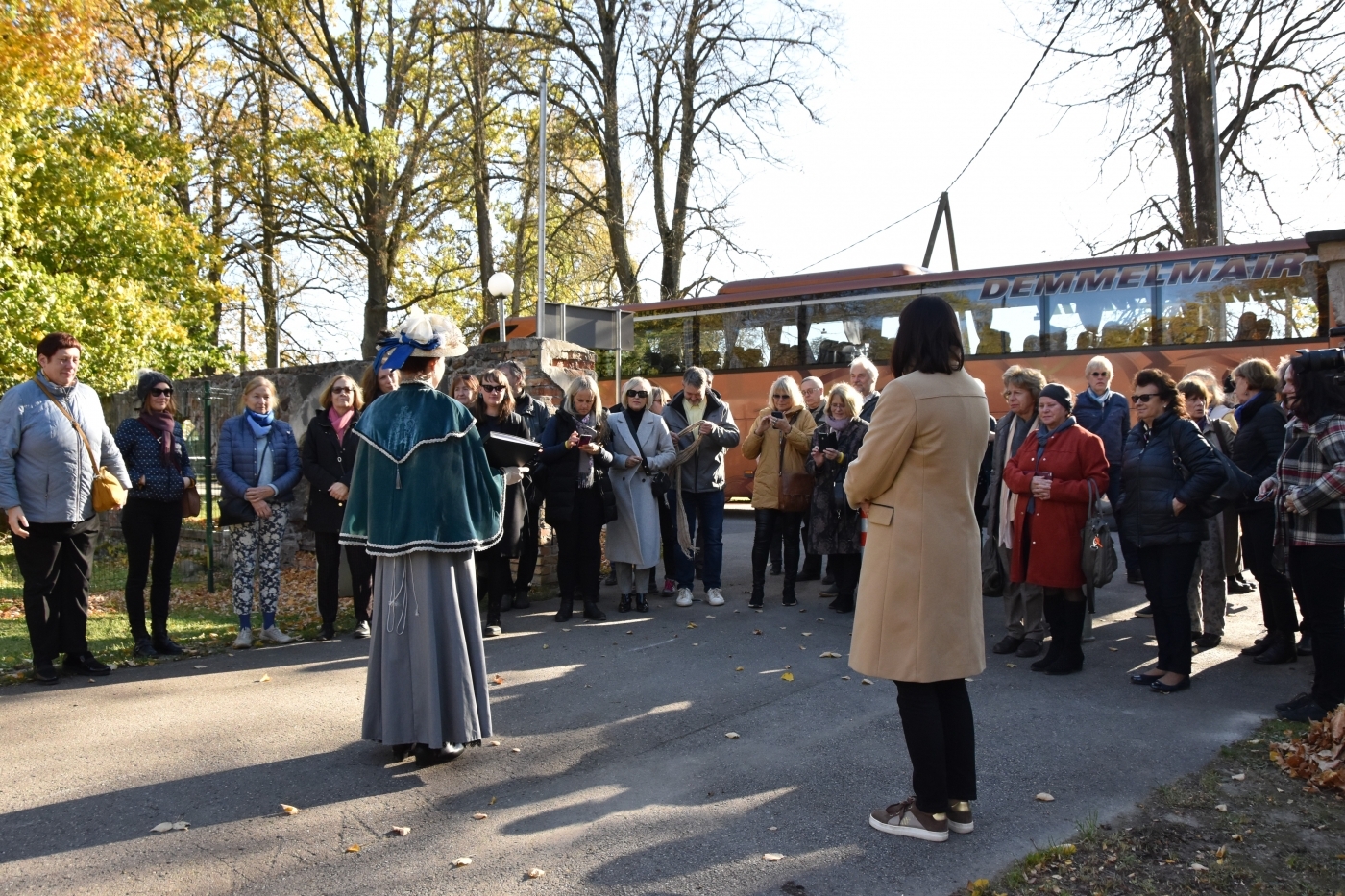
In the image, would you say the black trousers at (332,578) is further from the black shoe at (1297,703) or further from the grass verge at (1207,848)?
the black shoe at (1297,703)

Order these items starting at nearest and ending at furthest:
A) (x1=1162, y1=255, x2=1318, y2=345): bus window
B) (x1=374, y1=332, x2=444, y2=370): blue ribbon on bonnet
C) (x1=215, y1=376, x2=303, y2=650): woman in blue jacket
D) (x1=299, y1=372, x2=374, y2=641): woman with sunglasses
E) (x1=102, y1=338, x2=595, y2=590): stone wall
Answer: (x1=374, y1=332, x2=444, y2=370): blue ribbon on bonnet → (x1=215, y1=376, x2=303, y2=650): woman in blue jacket → (x1=299, y1=372, x2=374, y2=641): woman with sunglasses → (x1=102, y1=338, x2=595, y2=590): stone wall → (x1=1162, y1=255, x2=1318, y2=345): bus window

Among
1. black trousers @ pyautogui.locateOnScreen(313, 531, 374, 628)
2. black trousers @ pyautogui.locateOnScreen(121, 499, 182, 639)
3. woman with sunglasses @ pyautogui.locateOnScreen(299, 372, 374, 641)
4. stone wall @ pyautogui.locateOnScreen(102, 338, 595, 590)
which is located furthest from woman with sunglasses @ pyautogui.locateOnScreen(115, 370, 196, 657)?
stone wall @ pyautogui.locateOnScreen(102, 338, 595, 590)

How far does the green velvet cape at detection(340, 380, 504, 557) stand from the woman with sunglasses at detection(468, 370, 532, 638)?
2.68 metres

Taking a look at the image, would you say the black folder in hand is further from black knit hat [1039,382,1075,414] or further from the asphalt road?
black knit hat [1039,382,1075,414]

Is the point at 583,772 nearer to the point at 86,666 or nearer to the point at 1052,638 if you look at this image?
the point at 1052,638

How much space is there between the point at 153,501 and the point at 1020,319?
1252cm

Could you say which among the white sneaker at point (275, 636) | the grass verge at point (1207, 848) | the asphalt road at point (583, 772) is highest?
the white sneaker at point (275, 636)

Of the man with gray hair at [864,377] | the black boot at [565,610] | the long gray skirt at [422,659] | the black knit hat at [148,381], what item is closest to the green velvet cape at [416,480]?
the long gray skirt at [422,659]

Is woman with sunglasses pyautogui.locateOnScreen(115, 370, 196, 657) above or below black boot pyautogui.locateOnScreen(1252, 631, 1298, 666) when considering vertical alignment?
above

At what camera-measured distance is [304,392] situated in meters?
11.9

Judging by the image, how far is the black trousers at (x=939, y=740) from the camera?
12.6ft

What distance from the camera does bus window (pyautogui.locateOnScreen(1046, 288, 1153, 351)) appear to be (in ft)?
47.5

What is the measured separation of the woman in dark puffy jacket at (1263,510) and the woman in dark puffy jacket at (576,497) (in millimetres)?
4536

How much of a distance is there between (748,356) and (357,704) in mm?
13275
